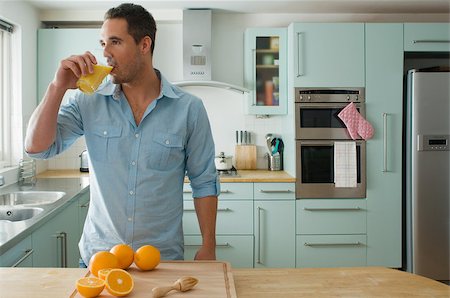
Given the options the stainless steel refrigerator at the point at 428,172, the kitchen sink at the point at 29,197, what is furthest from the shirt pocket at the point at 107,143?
the stainless steel refrigerator at the point at 428,172

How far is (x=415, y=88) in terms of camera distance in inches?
152

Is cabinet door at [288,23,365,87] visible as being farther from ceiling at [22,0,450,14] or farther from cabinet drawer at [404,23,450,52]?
cabinet drawer at [404,23,450,52]

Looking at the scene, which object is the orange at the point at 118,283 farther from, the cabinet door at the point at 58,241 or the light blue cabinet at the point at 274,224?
the light blue cabinet at the point at 274,224

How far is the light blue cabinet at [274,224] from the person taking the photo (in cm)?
384

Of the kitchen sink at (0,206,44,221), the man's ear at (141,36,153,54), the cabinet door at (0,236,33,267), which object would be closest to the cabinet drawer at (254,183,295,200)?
the kitchen sink at (0,206,44,221)

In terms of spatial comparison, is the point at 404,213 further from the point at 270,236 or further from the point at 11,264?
the point at 11,264

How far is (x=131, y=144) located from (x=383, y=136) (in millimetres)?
2675

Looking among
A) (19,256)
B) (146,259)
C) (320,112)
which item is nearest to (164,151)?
(146,259)

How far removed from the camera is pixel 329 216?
3900mm

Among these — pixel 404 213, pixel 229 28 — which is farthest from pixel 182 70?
pixel 404 213

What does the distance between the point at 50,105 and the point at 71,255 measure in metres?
1.68

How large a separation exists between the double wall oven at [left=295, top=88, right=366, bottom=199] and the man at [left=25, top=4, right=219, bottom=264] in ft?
7.18

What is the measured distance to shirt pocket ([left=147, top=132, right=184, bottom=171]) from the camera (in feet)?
5.75

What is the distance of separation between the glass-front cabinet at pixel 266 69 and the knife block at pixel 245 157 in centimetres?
36
